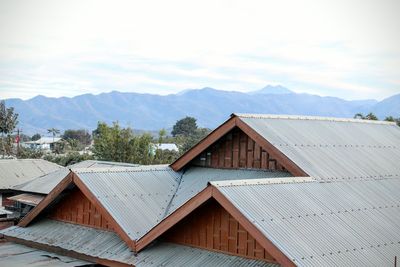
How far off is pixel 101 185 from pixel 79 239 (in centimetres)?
154

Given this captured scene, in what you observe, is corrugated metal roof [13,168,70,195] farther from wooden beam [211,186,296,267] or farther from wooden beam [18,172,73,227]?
wooden beam [211,186,296,267]

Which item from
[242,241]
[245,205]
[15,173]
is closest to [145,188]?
[242,241]

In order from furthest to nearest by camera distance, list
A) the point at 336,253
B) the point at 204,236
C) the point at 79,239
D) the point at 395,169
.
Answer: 1. the point at 395,169
2. the point at 79,239
3. the point at 204,236
4. the point at 336,253

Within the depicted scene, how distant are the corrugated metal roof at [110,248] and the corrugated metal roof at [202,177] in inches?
75.0

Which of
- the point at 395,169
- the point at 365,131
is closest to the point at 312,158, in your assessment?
the point at 395,169

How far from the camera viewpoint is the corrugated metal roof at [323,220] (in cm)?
1080

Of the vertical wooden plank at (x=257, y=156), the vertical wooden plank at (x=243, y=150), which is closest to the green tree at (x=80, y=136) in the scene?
the vertical wooden plank at (x=243, y=150)

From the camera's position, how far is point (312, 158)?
15336mm

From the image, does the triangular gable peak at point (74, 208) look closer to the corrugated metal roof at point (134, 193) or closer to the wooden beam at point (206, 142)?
the corrugated metal roof at point (134, 193)

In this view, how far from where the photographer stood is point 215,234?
12.6m

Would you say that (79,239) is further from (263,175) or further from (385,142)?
(385,142)

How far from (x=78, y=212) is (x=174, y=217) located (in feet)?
15.2

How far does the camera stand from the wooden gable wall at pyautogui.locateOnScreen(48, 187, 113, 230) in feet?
50.7

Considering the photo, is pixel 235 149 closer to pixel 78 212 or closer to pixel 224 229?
pixel 224 229
